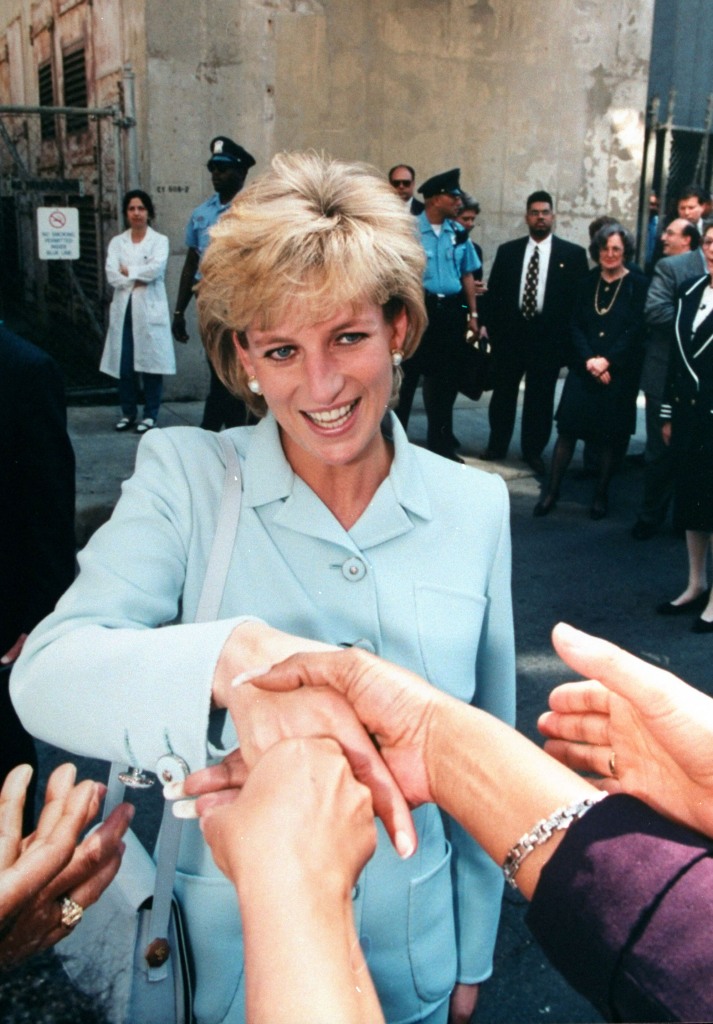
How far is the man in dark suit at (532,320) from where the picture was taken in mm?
7766

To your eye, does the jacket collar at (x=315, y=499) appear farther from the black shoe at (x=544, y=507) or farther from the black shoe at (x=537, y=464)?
the black shoe at (x=537, y=464)

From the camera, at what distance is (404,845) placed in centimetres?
128

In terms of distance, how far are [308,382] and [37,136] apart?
13.2 metres

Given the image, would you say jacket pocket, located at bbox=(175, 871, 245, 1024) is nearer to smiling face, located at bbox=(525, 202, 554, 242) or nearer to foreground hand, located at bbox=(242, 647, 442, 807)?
foreground hand, located at bbox=(242, 647, 442, 807)

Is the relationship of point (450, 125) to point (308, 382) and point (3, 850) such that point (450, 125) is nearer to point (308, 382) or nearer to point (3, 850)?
point (308, 382)

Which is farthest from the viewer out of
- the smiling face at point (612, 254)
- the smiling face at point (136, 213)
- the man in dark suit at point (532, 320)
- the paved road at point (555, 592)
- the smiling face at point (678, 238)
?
the smiling face at point (136, 213)

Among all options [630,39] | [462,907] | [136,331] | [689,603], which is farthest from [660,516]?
[630,39]

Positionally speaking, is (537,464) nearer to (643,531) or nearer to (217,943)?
(643,531)

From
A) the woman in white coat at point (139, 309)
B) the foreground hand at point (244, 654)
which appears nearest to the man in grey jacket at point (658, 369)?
the woman in white coat at point (139, 309)

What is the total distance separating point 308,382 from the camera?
1.75 meters

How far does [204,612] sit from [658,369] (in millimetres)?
6015

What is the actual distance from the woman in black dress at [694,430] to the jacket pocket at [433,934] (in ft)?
12.5

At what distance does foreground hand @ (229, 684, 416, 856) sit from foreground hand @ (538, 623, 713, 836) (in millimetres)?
289

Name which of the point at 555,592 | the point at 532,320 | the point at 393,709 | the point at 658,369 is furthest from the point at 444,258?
the point at 393,709
